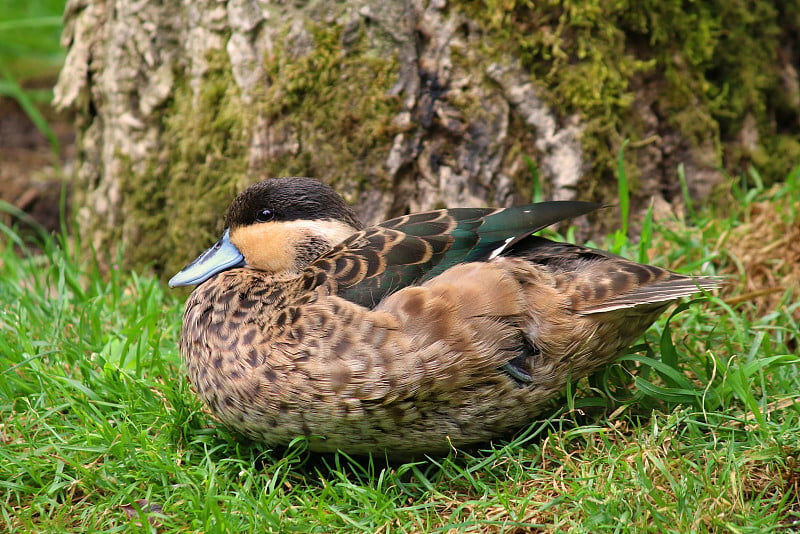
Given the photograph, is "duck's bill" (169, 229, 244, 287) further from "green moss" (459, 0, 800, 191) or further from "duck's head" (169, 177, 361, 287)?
"green moss" (459, 0, 800, 191)

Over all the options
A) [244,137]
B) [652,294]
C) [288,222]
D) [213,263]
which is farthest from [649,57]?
[213,263]

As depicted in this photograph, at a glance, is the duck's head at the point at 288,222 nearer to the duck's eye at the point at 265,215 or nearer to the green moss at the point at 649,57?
the duck's eye at the point at 265,215

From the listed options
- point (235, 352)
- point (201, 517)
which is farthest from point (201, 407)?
point (201, 517)

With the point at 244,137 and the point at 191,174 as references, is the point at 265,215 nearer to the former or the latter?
the point at 244,137

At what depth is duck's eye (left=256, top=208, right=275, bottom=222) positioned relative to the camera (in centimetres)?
364

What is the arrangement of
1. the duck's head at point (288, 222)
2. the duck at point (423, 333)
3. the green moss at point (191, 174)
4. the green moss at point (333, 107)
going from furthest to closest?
the green moss at point (191, 174) < the green moss at point (333, 107) < the duck's head at point (288, 222) < the duck at point (423, 333)

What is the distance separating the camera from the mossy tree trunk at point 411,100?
445 centimetres

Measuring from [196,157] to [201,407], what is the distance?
5.50 feet

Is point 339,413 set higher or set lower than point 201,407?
higher

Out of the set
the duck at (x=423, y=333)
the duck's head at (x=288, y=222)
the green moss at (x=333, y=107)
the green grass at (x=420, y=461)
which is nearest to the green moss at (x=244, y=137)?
the green moss at (x=333, y=107)

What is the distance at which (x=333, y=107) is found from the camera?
14.8 feet

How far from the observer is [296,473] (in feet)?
10.8

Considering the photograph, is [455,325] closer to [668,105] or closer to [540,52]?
[540,52]

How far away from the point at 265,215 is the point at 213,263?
33cm
